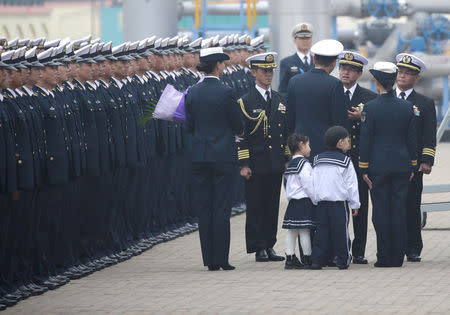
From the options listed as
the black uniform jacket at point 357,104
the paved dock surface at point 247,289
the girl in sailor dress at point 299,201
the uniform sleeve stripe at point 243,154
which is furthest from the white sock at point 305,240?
the black uniform jacket at point 357,104

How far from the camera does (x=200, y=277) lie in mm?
10281

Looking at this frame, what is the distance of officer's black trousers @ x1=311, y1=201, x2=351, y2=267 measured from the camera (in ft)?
34.8

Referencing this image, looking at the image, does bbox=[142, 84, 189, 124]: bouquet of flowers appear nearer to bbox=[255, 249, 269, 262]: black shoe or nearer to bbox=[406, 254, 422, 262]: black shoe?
bbox=[255, 249, 269, 262]: black shoe

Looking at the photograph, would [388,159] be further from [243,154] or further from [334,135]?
[243,154]

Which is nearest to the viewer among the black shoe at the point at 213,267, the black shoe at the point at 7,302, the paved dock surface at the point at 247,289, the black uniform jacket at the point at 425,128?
the paved dock surface at the point at 247,289

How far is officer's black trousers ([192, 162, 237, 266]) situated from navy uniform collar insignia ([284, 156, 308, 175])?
47 centimetres

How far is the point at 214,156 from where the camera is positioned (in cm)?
1072

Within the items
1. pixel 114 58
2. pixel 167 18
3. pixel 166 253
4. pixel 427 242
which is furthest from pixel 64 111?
pixel 167 18

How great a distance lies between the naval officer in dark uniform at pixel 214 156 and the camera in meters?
10.7

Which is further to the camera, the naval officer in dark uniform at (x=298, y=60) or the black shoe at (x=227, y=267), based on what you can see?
the naval officer in dark uniform at (x=298, y=60)

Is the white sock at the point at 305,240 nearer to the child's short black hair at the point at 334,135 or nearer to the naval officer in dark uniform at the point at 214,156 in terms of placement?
the naval officer in dark uniform at the point at 214,156

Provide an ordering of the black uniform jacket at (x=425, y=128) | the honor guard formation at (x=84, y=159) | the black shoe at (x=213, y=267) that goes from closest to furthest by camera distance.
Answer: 1. the honor guard formation at (x=84, y=159)
2. the black shoe at (x=213, y=267)
3. the black uniform jacket at (x=425, y=128)

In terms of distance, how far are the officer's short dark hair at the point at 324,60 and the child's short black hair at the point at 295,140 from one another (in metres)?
0.71

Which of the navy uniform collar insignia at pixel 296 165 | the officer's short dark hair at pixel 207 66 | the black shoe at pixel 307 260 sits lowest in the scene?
the black shoe at pixel 307 260
